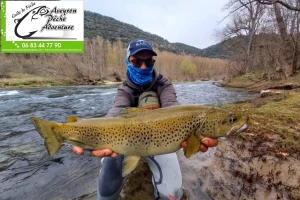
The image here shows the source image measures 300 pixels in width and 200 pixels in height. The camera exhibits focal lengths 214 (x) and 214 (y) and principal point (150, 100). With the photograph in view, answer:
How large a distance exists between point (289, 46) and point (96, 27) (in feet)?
432

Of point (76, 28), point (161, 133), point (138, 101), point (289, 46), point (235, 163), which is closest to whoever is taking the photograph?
point (161, 133)

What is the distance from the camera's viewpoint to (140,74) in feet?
10.1

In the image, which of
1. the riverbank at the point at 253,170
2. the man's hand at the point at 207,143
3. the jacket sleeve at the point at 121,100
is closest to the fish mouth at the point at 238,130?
the man's hand at the point at 207,143

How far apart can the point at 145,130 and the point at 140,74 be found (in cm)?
117

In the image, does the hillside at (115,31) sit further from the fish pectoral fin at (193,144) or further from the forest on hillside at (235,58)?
the fish pectoral fin at (193,144)

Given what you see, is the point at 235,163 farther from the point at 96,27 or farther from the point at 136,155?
the point at 96,27

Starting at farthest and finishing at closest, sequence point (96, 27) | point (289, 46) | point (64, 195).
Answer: point (96, 27) → point (289, 46) → point (64, 195)

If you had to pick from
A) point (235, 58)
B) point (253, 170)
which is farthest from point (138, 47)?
point (235, 58)

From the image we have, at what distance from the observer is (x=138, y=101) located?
10.3ft

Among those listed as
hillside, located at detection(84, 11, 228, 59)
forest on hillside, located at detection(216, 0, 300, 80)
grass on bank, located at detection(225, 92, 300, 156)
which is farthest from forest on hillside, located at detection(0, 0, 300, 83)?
hillside, located at detection(84, 11, 228, 59)

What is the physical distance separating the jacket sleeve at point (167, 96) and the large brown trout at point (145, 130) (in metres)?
0.82

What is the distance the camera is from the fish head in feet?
6.65

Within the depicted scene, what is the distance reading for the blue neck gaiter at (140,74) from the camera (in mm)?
3070

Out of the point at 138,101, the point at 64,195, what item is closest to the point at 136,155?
the point at 138,101
